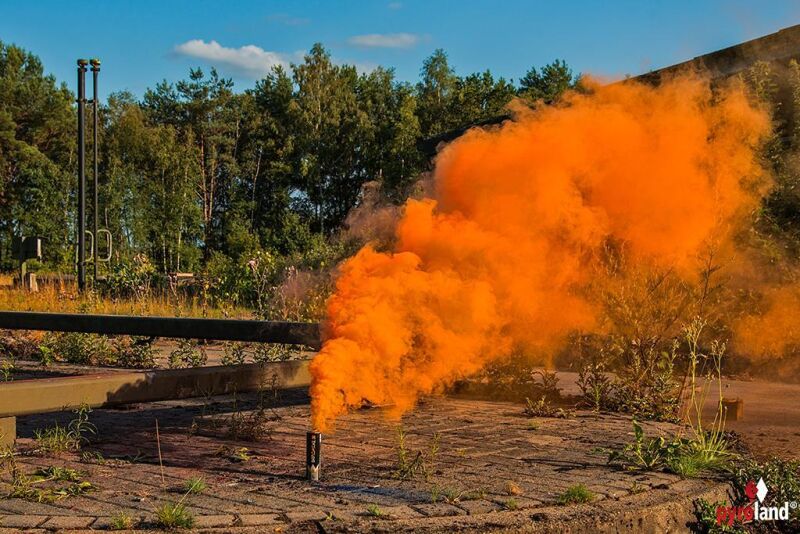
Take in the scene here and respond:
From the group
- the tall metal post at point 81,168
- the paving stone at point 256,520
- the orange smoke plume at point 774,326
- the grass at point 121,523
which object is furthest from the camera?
the tall metal post at point 81,168

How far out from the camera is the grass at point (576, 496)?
3.88 meters

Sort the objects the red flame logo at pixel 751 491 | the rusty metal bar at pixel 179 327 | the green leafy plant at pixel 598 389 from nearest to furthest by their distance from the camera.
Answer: the red flame logo at pixel 751 491 < the rusty metal bar at pixel 179 327 < the green leafy plant at pixel 598 389

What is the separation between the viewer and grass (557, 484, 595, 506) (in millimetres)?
3883

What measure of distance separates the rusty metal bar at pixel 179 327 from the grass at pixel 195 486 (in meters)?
1.85

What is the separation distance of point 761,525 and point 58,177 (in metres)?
52.3

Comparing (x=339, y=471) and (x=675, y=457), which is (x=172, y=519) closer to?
(x=339, y=471)

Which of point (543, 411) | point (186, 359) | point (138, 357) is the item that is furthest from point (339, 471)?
point (138, 357)

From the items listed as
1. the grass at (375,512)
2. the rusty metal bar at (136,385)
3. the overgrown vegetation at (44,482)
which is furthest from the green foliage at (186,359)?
the grass at (375,512)

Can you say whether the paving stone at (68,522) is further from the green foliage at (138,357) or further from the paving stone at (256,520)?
the green foliage at (138,357)

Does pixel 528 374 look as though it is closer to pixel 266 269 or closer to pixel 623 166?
pixel 623 166

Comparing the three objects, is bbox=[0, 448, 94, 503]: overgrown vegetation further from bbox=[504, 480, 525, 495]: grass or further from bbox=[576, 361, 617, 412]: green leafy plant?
bbox=[576, 361, 617, 412]: green leafy plant

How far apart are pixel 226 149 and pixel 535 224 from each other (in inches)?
2263

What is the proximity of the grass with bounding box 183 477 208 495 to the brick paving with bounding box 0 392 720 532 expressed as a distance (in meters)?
0.05

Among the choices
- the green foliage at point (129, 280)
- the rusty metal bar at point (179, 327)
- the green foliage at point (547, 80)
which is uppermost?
the green foliage at point (547, 80)
